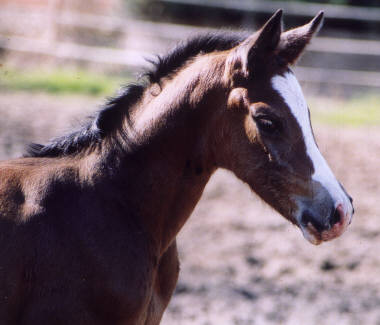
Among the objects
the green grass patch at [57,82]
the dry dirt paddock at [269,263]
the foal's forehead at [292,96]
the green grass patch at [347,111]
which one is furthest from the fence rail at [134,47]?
the foal's forehead at [292,96]

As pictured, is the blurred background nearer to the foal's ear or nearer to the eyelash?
the foal's ear

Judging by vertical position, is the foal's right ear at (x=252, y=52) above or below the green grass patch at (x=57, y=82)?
above

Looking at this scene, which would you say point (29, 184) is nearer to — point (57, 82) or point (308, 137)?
point (308, 137)

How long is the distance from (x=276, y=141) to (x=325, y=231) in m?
0.46


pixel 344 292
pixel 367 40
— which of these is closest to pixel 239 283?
pixel 344 292

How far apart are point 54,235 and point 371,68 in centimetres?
1221

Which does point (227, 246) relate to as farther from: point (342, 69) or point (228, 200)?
point (342, 69)

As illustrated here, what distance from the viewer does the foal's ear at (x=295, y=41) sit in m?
3.10

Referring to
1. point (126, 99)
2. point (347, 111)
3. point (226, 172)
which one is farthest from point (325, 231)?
point (347, 111)

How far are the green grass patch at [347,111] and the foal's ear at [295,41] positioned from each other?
6.64 metres

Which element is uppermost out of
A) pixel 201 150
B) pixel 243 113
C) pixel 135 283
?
pixel 243 113

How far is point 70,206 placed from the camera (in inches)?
119

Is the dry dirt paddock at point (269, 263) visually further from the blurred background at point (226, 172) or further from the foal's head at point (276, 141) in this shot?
the foal's head at point (276, 141)

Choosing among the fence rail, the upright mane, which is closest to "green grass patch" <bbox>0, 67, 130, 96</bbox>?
the fence rail
